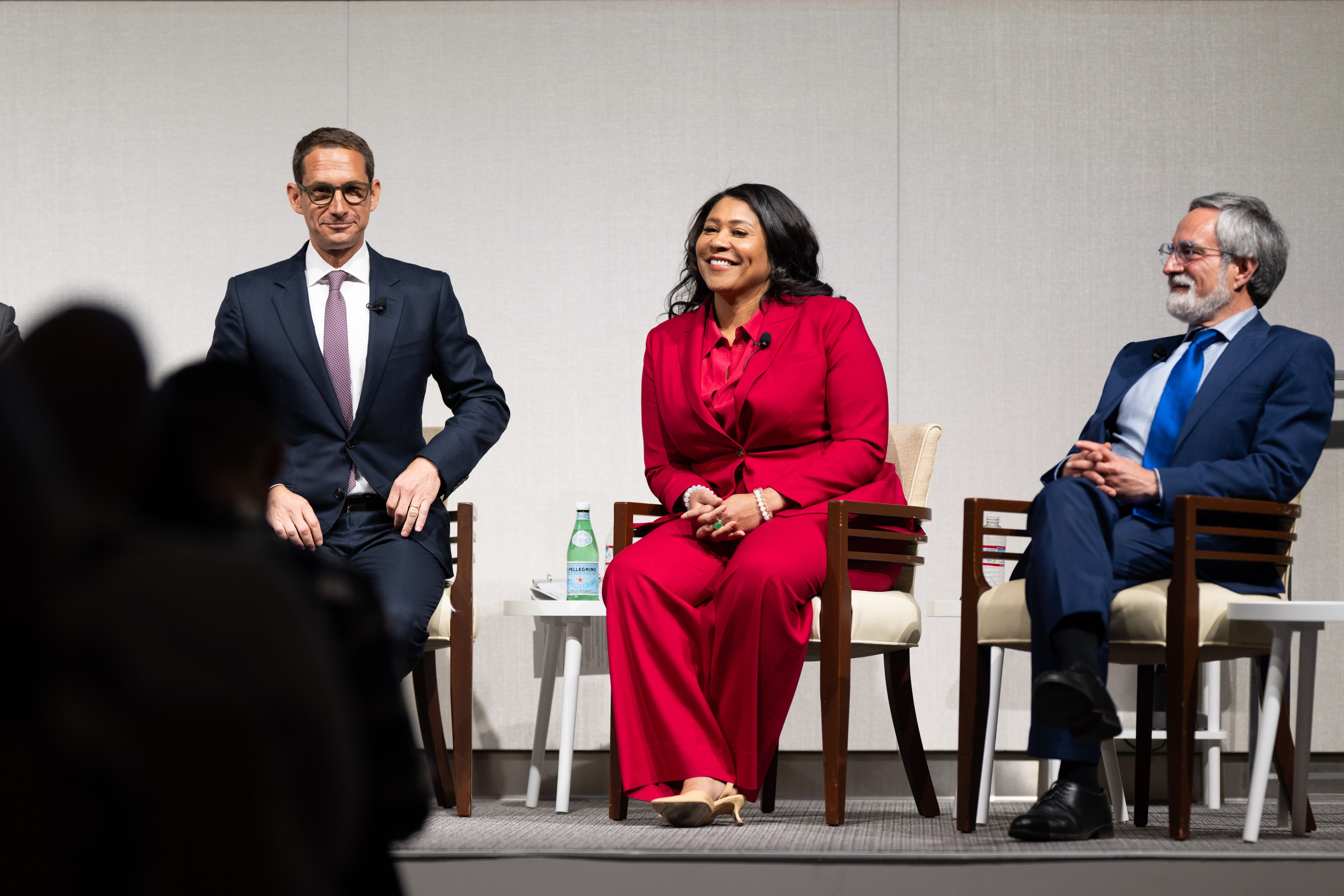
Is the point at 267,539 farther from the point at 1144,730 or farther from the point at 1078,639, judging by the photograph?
the point at 1144,730

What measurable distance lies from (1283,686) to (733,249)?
1.45m

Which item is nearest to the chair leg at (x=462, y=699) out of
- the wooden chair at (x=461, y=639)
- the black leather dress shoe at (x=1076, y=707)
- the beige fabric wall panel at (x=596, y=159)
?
the wooden chair at (x=461, y=639)

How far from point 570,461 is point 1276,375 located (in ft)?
6.52

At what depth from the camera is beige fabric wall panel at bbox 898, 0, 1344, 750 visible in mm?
3822

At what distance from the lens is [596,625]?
3777 millimetres

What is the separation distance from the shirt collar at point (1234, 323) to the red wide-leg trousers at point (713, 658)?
0.96 m

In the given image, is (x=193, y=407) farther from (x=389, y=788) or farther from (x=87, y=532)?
(x=389, y=788)

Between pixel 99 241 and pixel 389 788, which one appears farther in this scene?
pixel 99 241

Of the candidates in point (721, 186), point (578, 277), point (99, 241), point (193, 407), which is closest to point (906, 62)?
point (721, 186)

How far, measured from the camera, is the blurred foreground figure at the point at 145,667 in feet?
1.74

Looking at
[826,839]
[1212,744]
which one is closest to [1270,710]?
[826,839]

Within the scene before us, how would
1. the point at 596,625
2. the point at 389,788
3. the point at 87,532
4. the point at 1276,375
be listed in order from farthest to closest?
1. the point at 596,625
2. the point at 1276,375
3. the point at 389,788
4. the point at 87,532

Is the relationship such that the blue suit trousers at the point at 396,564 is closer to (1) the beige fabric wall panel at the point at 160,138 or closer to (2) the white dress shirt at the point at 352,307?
(2) the white dress shirt at the point at 352,307

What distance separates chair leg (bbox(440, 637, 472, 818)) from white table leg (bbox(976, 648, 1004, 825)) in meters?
1.10
